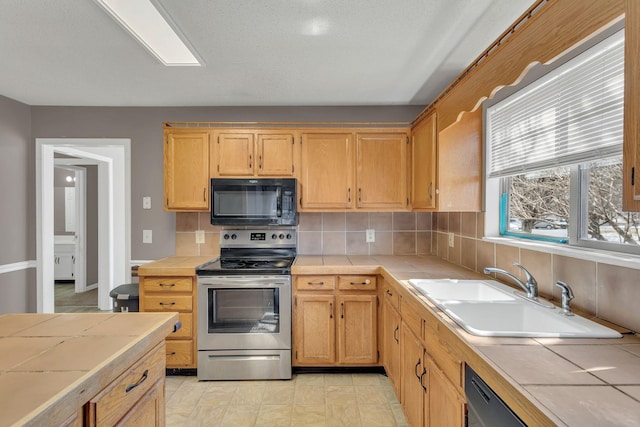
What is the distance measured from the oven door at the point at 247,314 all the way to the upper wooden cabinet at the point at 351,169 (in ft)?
2.51

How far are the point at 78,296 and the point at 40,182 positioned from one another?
2.67 m

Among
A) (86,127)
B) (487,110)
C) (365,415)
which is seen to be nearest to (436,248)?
(487,110)

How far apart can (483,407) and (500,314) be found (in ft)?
2.31

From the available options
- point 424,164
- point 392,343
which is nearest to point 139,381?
point 392,343

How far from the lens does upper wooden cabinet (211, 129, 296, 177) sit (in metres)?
2.75

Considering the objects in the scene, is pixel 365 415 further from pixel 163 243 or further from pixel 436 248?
pixel 163 243

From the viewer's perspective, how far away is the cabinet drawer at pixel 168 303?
2471 mm

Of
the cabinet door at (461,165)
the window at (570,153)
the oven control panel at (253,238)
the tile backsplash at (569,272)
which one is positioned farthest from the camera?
the oven control panel at (253,238)

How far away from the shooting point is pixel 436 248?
302cm

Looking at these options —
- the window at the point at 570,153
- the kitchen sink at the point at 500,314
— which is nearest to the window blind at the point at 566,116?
the window at the point at 570,153

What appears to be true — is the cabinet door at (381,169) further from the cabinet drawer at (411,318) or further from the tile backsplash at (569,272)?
the cabinet drawer at (411,318)

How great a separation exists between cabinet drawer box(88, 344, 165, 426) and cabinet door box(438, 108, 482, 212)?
6.09ft

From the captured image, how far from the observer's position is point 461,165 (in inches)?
87.6

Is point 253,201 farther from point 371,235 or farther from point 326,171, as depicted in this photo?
point 371,235
